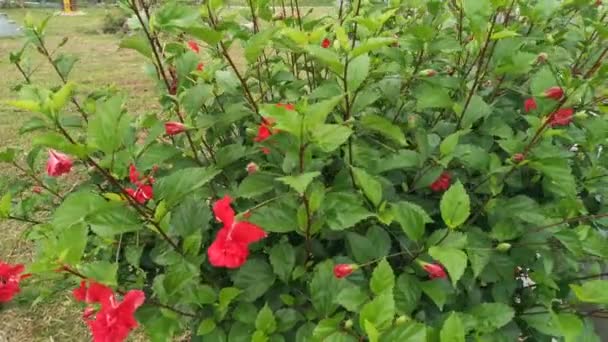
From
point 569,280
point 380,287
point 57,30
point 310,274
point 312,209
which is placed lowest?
point 57,30

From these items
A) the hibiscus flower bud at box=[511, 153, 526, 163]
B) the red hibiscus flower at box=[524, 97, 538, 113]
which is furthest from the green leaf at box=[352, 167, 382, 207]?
the red hibiscus flower at box=[524, 97, 538, 113]

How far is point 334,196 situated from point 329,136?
16cm

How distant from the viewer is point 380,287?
101 centimetres

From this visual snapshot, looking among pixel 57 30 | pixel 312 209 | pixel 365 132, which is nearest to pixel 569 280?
pixel 365 132

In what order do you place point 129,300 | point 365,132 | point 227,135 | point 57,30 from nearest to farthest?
point 129,300 < point 365,132 < point 227,135 < point 57,30

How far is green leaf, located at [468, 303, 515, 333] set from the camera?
3.90 feet

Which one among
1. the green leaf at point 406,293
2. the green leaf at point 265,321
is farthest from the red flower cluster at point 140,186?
the green leaf at point 406,293

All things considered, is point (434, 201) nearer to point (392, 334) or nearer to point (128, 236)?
point (392, 334)

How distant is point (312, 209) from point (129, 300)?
372mm

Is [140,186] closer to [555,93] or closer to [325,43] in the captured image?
[325,43]

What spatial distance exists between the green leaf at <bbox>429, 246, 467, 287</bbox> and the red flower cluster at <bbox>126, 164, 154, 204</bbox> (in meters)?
0.59

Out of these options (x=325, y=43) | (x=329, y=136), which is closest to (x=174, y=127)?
(x=329, y=136)

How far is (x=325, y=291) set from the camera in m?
1.14

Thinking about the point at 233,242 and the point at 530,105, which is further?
the point at 530,105
